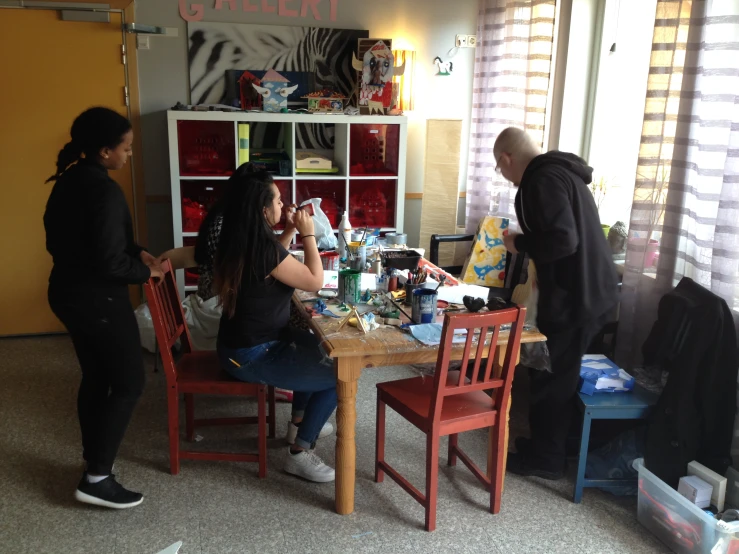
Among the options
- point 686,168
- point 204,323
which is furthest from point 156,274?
point 686,168

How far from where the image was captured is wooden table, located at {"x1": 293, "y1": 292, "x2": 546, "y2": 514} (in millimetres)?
2150

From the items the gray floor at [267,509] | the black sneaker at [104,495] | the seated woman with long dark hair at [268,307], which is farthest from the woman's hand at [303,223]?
the black sneaker at [104,495]

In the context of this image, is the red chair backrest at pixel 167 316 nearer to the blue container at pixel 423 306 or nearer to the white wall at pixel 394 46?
the blue container at pixel 423 306

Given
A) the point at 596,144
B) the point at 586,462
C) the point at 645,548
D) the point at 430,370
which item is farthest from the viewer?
the point at 596,144

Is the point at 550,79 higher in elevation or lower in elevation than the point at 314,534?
higher

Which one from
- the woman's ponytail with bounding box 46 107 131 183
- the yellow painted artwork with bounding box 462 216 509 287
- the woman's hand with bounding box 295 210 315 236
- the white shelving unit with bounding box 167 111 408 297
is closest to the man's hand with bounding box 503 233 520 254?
the woman's hand with bounding box 295 210 315 236

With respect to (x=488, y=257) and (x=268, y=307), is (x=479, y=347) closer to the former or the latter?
(x=268, y=307)

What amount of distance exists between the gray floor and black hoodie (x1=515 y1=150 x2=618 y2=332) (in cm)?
71

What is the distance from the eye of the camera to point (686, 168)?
2625 mm

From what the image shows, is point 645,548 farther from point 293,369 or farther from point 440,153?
point 440,153

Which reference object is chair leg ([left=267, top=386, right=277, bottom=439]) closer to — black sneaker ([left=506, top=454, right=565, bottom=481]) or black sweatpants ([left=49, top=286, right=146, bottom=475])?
black sweatpants ([left=49, top=286, right=146, bottom=475])

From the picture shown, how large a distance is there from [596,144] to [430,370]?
5.44 feet

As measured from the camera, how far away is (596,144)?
151 inches

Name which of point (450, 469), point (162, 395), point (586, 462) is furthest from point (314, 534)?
point (162, 395)
